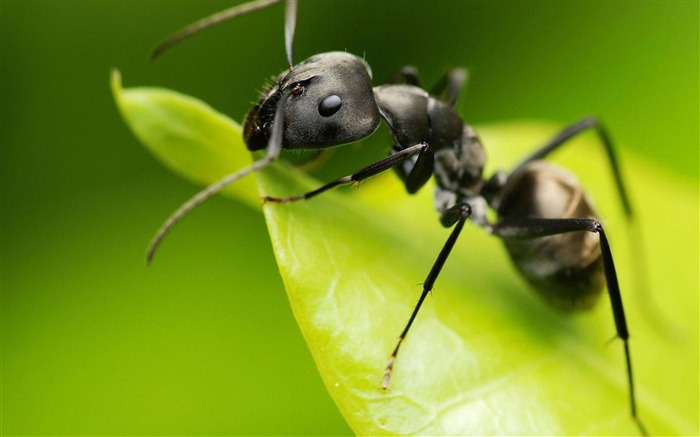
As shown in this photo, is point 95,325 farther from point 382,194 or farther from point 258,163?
point 258,163

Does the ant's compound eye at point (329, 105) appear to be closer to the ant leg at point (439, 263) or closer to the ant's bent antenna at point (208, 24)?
the ant's bent antenna at point (208, 24)

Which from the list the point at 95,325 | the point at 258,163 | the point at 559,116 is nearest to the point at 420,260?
the point at 258,163

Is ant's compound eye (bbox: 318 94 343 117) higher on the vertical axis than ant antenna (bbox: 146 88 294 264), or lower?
higher

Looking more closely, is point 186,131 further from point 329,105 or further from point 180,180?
point 180,180

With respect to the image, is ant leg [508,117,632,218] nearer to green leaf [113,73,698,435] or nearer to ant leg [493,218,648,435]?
green leaf [113,73,698,435]

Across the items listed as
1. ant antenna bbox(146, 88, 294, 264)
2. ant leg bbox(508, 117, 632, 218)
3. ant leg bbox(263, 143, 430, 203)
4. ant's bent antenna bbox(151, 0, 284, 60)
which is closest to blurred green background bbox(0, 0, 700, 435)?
ant leg bbox(508, 117, 632, 218)

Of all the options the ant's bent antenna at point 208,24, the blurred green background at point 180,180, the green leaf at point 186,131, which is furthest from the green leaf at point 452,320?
the blurred green background at point 180,180
